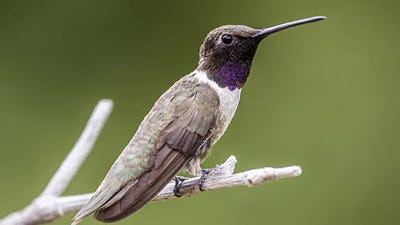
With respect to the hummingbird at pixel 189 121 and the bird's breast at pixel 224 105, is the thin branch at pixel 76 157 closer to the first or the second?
the hummingbird at pixel 189 121

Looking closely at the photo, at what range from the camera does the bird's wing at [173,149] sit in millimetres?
2518

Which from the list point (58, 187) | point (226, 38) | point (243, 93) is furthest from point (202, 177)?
point (243, 93)

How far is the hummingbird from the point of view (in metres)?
2.69

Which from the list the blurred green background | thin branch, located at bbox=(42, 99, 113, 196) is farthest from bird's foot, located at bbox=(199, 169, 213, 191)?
the blurred green background

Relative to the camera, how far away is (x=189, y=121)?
2850mm

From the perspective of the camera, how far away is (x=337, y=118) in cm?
518

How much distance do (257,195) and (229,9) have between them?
134cm

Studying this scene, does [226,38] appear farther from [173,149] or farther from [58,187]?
[58,187]

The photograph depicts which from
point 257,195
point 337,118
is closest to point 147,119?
point 257,195

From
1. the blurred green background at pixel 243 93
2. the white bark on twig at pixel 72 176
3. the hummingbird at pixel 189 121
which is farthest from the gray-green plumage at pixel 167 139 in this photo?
the blurred green background at pixel 243 93

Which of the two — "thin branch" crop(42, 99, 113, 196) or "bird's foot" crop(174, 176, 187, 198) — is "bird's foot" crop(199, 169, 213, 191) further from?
"thin branch" crop(42, 99, 113, 196)

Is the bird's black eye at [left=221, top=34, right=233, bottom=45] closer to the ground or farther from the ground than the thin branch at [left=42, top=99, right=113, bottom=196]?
farther from the ground

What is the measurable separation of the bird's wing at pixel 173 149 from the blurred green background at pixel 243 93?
202 cm

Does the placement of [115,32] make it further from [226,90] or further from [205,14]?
[226,90]
